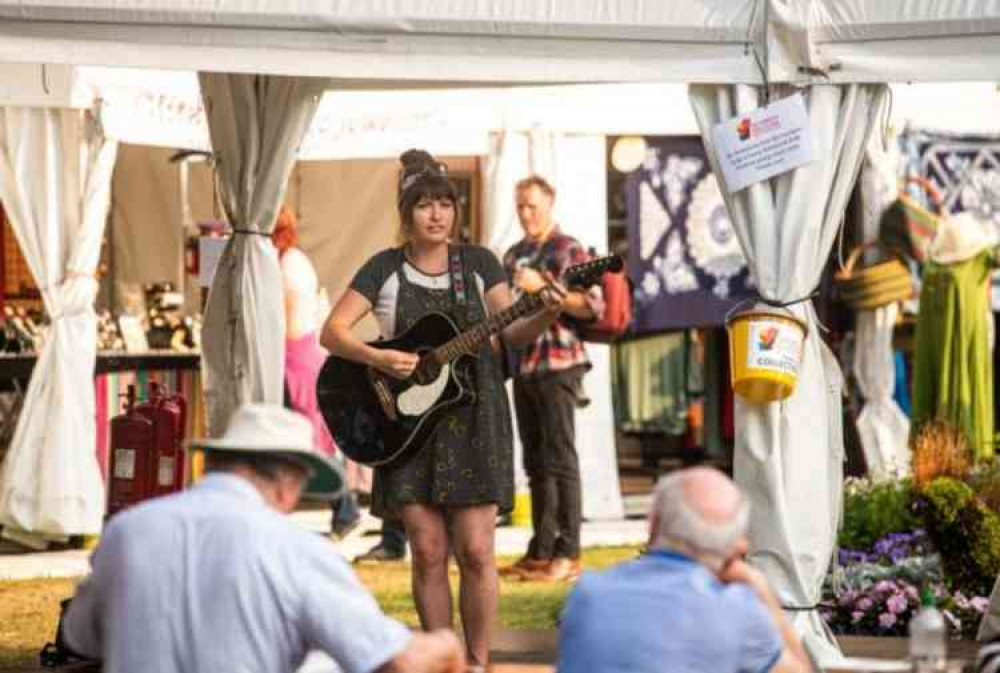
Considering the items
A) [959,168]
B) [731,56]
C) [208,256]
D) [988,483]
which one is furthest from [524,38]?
[959,168]

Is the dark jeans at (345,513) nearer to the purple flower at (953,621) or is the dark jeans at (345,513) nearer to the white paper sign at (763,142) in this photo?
the purple flower at (953,621)

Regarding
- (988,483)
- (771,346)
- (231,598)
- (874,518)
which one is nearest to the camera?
(231,598)

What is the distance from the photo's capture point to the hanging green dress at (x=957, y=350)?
553 inches

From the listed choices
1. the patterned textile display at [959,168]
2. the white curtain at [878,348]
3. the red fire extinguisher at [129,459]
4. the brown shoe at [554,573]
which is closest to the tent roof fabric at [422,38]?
the red fire extinguisher at [129,459]

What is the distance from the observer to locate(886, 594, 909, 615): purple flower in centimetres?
951

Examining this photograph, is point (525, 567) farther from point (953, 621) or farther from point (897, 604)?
point (953, 621)

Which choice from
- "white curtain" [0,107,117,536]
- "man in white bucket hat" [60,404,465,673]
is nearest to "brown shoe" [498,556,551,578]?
"white curtain" [0,107,117,536]

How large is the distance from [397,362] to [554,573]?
148 inches

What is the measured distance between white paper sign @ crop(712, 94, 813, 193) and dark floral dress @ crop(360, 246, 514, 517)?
0.94 metres

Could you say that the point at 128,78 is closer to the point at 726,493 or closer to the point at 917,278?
the point at 917,278

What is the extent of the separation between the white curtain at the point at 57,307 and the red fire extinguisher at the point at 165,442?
260 centimetres

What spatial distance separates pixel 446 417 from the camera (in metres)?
8.20

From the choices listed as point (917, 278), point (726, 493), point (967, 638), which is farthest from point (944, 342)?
point (726, 493)

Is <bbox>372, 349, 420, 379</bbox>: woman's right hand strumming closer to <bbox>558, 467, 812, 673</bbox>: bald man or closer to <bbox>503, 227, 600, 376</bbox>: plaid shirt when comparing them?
<bbox>558, 467, 812, 673</bbox>: bald man
